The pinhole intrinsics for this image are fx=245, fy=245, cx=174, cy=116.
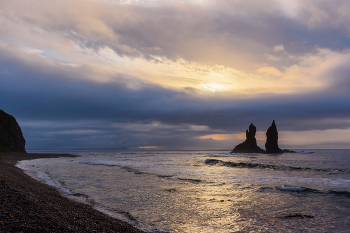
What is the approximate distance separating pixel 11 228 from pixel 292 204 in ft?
46.8

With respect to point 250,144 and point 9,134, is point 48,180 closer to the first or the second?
point 9,134

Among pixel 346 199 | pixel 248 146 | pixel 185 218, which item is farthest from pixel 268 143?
pixel 185 218

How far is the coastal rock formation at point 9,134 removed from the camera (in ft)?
260

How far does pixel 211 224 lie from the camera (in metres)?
10.8

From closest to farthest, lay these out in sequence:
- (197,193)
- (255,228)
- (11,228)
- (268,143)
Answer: (11,228), (255,228), (197,193), (268,143)

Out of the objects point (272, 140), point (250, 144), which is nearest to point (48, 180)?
point (272, 140)

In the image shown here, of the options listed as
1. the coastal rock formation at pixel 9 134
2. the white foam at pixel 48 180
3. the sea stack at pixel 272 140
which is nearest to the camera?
the white foam at pixel 48 180

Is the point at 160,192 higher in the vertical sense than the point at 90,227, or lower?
lower

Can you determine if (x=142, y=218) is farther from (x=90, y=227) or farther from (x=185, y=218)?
(x=90, y=227)

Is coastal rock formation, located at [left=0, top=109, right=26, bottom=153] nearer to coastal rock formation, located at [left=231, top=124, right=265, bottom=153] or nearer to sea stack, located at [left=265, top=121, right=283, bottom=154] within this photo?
coastal rock formation, located at [left=231, top=124, right=265, bottom=153]

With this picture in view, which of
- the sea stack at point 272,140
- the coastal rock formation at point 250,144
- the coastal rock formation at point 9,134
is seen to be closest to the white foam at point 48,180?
the coastal rock formation at point 9,134

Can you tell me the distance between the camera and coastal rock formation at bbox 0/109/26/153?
260 feet

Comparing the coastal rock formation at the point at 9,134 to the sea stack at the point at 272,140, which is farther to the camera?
the sea stack at the point at 272,140

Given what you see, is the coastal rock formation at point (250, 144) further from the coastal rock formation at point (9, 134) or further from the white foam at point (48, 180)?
the white foam at point (48, 180)
